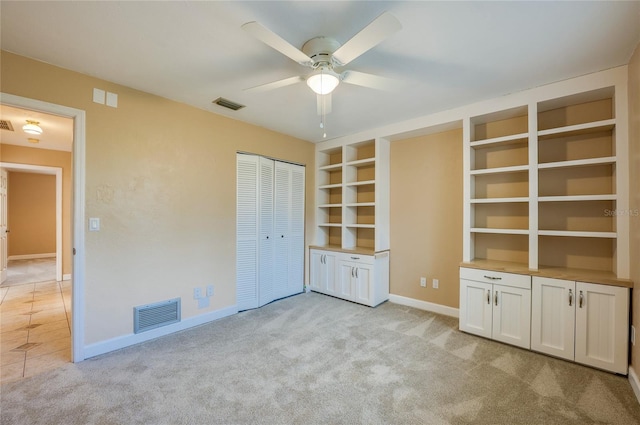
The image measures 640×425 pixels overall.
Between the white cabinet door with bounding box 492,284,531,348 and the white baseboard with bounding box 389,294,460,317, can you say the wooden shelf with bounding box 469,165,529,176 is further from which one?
the white baseboard with bounding box 389,294,460,317

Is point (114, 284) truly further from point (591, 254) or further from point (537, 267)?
point (591, 254)

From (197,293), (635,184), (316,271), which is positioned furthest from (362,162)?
(197,293)

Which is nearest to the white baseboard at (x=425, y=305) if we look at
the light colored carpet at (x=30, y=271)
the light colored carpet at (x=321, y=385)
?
the light colored carpet at (x=321, y=385)

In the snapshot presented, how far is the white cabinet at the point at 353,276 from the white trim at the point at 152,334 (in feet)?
4.79

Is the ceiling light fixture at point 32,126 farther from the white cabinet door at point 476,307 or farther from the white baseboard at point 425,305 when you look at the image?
the white cabinet door at point 476,307

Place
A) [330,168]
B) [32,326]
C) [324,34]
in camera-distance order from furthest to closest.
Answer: [330,168] → [32,326] → [324,34]

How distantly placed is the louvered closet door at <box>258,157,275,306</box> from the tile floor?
208cm

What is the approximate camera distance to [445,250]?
3551mm

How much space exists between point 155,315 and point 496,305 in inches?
140

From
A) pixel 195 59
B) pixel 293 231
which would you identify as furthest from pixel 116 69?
pixel 293 231

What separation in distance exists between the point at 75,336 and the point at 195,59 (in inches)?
103

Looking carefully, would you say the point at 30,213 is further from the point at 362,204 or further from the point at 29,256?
the point at 362,204

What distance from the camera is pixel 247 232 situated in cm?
370

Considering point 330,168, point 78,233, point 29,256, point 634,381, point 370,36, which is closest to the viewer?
point 370,36
